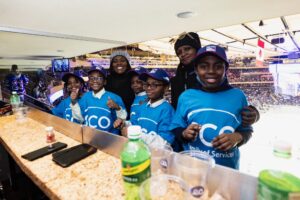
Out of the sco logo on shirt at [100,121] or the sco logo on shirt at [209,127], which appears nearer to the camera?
the sco logo on shirt at [209,127]

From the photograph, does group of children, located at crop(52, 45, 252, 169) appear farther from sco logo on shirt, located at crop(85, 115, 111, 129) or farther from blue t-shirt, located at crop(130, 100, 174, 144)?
sco logo on shirt, located at crop(85, 115, 111, 129)

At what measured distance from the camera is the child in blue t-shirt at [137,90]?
60.7 inches

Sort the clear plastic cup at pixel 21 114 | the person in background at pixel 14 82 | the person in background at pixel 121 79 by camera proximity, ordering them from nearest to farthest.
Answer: the person in background at pixel 121 79 → the clear plastic cup at pixel 21 114 → the person in background at pixel 14 82

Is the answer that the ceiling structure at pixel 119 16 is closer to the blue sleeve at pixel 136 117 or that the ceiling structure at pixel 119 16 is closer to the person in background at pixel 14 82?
the blue sleeve at pixel 136 117

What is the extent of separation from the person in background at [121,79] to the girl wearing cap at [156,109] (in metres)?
0.51

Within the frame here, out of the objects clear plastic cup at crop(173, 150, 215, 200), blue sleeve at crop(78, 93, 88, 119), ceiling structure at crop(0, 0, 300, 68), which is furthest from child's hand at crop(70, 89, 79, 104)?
clear plastic cup at crop(173, 150, 215, 200)

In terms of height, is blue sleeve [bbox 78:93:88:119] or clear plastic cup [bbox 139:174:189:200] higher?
blue sleeve [bbox 78:93:88:119]

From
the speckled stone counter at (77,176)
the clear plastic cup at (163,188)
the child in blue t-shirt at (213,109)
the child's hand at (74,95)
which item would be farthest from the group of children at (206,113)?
the child's hand at (74,95)

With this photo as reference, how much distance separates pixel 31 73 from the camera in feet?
30.3

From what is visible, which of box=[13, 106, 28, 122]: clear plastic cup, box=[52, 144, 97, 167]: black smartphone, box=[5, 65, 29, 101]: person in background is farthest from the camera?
box=[5, 65, 29, 101]: person in background

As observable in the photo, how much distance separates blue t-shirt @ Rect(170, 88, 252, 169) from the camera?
1003 mm

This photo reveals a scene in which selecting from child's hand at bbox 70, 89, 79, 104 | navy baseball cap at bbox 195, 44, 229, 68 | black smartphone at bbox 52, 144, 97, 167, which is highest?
navy baseball cap at bbox 195, 44, 229, 68

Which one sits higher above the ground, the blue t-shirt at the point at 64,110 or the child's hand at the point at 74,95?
the child's hand at the point at 74,95

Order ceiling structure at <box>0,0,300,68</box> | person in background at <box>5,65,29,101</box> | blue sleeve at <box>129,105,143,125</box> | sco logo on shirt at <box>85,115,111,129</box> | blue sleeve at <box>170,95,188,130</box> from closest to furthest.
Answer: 1. blue sleeve at <box>170,95,188,130</box>
2. ceiling structure at <box>0,0,300,68</box>
3. blue sleeve at <box>129,105,143,125</box>
4. sco logo on shirt at <box>85,115,111,129</box>
5. person in background at <box>5,65,29,101</box>
